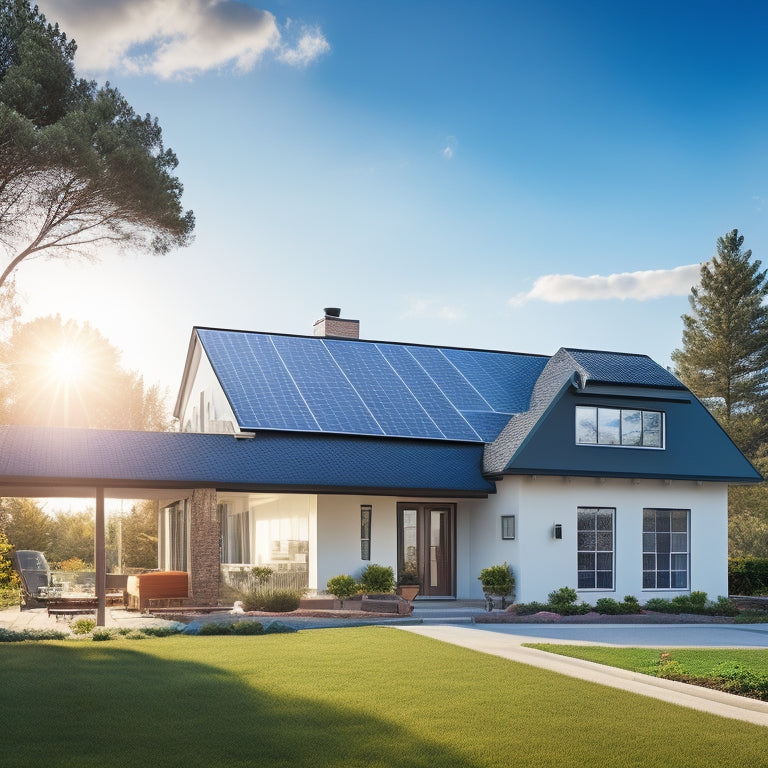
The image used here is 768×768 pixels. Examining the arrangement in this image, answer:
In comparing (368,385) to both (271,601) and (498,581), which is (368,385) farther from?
(271,601)

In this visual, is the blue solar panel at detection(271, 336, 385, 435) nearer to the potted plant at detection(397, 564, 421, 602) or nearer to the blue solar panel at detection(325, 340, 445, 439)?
the blue solar panel at detection(325, 340, 445, 439)

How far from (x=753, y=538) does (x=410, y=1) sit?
1113 inches

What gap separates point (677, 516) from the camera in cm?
2425

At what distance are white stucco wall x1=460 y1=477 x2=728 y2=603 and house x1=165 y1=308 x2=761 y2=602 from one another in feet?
0.13

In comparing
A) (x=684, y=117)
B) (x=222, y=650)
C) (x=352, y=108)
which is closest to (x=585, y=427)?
(x=684, y=117)

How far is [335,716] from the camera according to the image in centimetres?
918

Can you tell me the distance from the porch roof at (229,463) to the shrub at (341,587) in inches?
74.6

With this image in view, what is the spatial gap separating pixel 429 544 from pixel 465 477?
7.09ft

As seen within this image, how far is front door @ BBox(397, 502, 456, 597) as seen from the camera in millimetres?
23422

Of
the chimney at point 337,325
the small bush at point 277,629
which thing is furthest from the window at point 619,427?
the small bush at point 277,629

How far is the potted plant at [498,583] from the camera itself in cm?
2184

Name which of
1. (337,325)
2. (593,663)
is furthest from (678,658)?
(337,325)

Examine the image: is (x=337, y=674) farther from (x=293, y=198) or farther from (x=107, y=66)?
(x=107, y=66)

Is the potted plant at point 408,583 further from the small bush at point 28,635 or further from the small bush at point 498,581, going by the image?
the small bush at point 28,635
